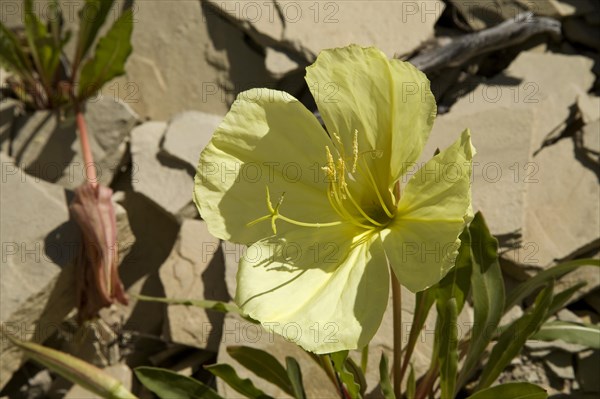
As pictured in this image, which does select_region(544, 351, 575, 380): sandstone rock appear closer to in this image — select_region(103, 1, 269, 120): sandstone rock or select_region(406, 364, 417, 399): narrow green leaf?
select_region(406, 364, 417, 399): narrow green leaf

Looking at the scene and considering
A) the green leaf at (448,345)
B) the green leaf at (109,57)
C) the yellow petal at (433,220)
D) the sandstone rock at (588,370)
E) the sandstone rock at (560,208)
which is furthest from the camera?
the green leaf at (109,57)

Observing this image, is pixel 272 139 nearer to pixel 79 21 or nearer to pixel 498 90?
pixel 498 90

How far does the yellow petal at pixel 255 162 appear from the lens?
1.74 m

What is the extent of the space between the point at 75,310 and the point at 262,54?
1362 millimetres

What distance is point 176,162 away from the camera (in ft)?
10.2

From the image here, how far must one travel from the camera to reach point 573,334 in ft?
7.12

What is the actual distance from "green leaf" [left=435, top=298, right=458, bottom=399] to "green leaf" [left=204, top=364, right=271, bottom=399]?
0.52m

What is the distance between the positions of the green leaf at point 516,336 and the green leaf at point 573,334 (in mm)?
89

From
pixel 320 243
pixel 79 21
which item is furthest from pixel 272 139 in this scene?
pixel 79 21

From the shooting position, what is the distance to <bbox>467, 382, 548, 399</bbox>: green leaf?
1.83 m

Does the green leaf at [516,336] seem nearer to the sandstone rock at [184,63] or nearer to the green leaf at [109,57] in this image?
the sandstone rock at [184,63]

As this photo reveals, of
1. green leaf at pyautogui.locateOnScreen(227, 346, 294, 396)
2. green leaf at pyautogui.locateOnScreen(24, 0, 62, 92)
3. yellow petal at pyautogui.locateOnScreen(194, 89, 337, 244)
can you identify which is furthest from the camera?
green leaf at pyautogui.locateOnScreen(24, 0, 62, 92)

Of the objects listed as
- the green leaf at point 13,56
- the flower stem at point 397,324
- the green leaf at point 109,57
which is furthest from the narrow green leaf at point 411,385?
the green leaf at point 13,56

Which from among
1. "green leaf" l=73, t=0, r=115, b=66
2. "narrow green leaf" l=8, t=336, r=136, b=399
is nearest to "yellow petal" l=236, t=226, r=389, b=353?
"narrow green leaf" l=8, t=336, r=136, b=399
